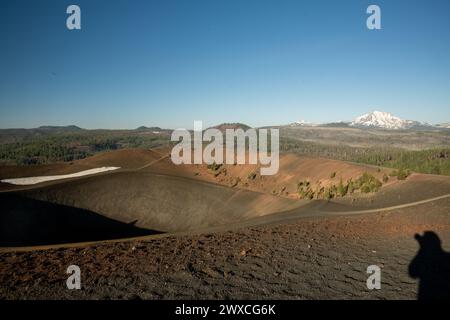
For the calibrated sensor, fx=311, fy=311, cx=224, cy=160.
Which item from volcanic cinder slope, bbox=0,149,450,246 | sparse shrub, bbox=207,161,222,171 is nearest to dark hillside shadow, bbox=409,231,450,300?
volcanic cinder slope, bbox=0,149,450,246

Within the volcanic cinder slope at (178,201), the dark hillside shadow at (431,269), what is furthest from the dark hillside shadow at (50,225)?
the dark hillside shadow at (431,269)

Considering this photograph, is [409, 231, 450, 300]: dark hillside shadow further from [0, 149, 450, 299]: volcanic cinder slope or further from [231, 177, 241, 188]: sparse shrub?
[231, 177, 241, 188]: sparse shrub

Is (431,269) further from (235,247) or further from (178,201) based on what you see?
(178,201)

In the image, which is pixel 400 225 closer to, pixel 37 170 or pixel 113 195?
pixel 113 195

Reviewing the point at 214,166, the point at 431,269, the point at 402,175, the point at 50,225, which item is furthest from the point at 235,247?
the point at 214,166
